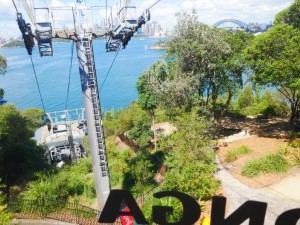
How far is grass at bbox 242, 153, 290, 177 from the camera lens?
55.1 feet

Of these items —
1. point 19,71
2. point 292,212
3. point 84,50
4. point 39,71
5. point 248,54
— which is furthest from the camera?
point 19,71

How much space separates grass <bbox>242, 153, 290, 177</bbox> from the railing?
8528mm

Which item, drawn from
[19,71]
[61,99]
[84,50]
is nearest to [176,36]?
[84,50]

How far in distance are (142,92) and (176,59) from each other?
4.32 meters

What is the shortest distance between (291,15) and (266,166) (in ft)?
42.5

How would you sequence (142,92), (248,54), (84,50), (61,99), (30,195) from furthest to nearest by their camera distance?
1. (61,99)
2. (142,92)
3. (248,54)
4. (30,195)
5. (84,50)

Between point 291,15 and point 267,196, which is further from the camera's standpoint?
point 291,15

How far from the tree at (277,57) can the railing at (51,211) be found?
1316 centimetres

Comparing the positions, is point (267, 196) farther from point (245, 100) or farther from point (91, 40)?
point (245, 100)

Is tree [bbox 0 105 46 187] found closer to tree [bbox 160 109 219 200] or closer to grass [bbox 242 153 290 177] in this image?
tree [bbox 160 109 219 200]

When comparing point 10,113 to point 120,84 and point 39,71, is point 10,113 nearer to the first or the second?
point 120,84

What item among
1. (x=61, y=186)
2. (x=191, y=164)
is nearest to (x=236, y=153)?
(x=191, y=164)

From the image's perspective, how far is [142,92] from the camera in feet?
80.6

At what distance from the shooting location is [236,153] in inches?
774
